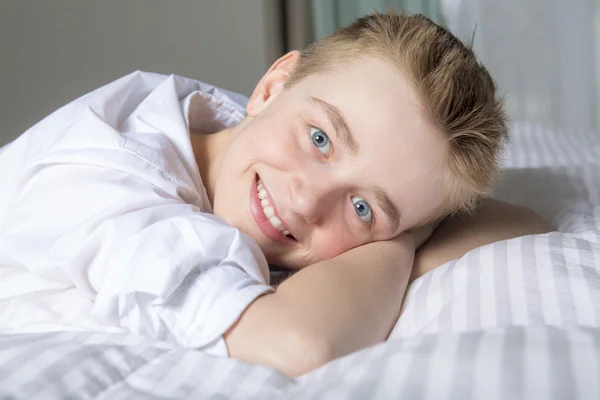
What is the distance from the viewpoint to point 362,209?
39.6 inches

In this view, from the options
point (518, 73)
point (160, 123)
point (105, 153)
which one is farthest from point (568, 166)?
point (518, 73)

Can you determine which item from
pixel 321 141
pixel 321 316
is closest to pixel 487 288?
pixel 321 316

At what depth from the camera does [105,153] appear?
95 centimetres

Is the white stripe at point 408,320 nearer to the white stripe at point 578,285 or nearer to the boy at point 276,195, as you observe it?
the boy at point 276,195

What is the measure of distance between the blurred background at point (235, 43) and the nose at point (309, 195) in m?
1.88

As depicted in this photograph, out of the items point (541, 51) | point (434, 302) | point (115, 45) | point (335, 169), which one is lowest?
point (541, 51)

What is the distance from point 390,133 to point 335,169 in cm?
8

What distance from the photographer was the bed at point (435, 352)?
0.52 m

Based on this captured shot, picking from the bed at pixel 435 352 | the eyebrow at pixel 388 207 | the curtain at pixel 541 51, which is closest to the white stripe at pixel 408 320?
the bed at pixel 435 352

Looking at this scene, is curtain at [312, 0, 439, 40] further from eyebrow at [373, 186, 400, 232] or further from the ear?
eyebrow at [373, 186, 400, 232]

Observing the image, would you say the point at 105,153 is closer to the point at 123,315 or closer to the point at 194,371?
the point at 123,315

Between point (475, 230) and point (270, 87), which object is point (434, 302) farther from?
point (270, 87)

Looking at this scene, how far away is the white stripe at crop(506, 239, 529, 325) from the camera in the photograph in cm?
76

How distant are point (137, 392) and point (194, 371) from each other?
0.06 m
